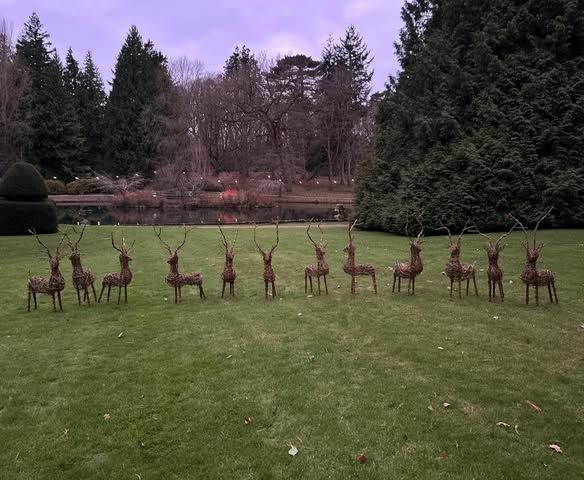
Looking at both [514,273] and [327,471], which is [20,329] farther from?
[514,273]

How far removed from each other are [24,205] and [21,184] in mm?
1126

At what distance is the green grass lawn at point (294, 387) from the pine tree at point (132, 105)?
51.7m

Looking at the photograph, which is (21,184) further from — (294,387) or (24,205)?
(294,387)

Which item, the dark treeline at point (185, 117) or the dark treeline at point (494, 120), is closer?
the dark treeline at point (494, 120)

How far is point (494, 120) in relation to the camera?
21891mm

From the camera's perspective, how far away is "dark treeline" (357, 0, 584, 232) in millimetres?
20719

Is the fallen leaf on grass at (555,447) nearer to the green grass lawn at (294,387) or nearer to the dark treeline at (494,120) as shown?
the green grass lawn at (294,387)

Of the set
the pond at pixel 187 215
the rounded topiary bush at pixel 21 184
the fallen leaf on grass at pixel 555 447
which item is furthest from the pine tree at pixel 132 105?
the fallen leaf on grass at pixel 555 447

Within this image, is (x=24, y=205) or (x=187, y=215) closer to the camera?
(x=24, y=205)

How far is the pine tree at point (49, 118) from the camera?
56031 mm

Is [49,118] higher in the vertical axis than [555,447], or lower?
higher

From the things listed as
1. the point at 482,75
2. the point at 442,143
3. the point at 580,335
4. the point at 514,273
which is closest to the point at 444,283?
the point at 514,273

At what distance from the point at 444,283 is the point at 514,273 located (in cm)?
234

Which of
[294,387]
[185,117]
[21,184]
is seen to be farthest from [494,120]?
[185,117]
